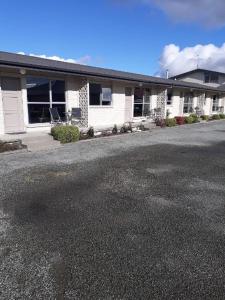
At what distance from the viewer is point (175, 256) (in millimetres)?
3166

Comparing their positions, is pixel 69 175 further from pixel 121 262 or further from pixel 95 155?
pixel 121 262

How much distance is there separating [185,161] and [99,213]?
179 inches

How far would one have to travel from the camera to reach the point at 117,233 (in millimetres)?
3695

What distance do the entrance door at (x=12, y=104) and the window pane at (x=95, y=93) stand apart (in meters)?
4.69

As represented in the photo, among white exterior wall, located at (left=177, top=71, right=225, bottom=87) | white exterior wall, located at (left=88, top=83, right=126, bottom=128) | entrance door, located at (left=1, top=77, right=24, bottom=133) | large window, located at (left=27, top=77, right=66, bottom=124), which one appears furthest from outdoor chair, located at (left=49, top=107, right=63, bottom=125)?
white exterior wall, located at (left=177, top=71, right=225, bottom=87)

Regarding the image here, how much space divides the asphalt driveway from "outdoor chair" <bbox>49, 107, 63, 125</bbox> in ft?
17.9

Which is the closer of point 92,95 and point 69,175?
point 69,175

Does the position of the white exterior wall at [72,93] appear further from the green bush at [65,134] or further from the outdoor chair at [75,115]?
the green bush at [65,134]

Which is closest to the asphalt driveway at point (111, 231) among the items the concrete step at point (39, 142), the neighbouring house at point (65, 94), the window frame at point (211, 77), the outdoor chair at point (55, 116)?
the concrete step at point (39, 142)

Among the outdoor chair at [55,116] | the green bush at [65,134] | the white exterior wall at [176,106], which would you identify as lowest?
the green bush at [65,134]

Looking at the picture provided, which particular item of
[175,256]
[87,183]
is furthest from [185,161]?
[175,256]

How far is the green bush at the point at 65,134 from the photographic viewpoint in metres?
10.6

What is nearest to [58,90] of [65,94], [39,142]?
[65,94]

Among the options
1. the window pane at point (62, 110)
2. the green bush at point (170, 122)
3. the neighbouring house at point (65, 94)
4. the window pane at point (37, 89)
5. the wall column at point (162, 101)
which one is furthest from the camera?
the wall column at point (162, 101)
